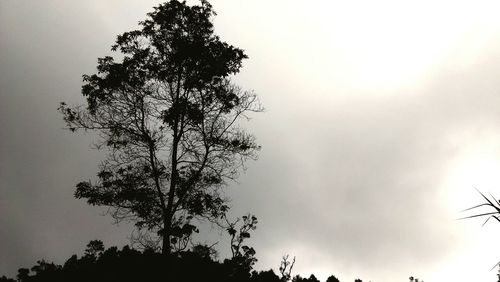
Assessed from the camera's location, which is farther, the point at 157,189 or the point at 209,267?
the point at 157,189

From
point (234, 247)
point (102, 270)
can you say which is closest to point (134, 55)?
point (102, 270)

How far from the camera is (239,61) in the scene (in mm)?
18359

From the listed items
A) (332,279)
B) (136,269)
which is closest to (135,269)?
(136,269)

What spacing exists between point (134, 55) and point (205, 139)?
4530 mm

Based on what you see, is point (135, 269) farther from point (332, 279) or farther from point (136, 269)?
point (332, 279)

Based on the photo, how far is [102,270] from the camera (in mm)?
14336

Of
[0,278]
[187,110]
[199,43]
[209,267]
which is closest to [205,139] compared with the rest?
[187,110]

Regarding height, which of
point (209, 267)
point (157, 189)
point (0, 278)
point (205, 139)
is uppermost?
point (205, 139)

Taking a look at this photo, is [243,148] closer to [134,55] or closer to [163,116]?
[163,116]

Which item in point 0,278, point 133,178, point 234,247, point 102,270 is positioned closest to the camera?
point 102,270

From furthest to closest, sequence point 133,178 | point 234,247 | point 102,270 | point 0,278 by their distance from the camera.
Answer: point 234,247
point 133,178
point 0,278
point 102,270

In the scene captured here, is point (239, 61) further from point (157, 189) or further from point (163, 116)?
point (157, 189)

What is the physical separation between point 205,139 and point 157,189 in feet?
9.14

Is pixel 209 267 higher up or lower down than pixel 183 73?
lower down
